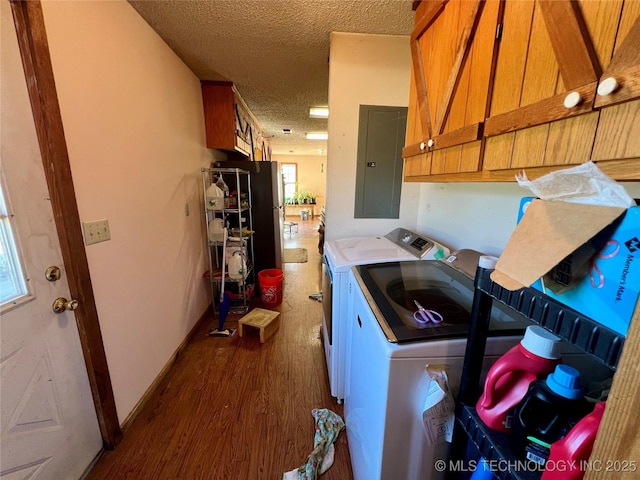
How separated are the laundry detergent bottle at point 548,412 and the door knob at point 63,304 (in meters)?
1.61

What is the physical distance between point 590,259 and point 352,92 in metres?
1.91

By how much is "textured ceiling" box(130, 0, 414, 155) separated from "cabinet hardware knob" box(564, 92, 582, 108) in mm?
1465

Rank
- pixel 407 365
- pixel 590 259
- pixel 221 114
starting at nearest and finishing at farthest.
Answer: pixel 590 259, pixel 407 365, pixel 221 114

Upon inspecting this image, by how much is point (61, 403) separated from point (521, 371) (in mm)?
1701

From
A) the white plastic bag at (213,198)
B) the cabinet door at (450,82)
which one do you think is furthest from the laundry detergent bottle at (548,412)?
the white plastic bag at (213,198)

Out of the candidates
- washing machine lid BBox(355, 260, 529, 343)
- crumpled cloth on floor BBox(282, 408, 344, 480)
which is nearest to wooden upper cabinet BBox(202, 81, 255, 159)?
washing machine lid BBox(355, 260, 529, 343)

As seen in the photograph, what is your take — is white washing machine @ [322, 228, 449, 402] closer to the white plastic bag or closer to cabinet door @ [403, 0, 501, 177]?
cabinet door @ [403, 0, 501, 177]

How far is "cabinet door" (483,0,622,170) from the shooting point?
48 centimetres

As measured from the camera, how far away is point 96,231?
49.9 inches

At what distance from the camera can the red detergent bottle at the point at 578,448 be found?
1.33 ft

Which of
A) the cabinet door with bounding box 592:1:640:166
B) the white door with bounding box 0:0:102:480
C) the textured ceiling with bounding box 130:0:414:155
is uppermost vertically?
the textured ceiling with bounding box 130:0:414:155

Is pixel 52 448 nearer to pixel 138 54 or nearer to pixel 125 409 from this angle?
pixel 125 409

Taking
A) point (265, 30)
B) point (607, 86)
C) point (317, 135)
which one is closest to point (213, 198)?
point (265, 30)

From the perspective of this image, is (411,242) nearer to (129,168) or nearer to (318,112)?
(129,168)
